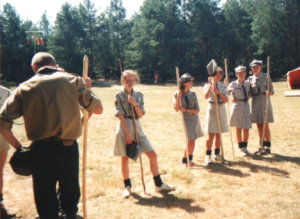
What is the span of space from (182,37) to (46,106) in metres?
46.5

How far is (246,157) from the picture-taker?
22.3ft

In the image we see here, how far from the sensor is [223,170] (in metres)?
6.00

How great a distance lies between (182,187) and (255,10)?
1977 inches

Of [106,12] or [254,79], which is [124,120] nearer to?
[254,79]

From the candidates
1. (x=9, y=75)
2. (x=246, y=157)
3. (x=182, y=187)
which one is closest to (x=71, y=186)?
(x=182, y=187)

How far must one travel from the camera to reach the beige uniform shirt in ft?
9.18

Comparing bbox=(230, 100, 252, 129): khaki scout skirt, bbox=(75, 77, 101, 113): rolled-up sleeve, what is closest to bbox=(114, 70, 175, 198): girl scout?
bbox=(75, 77, 101, 113): rolled-up sleeve

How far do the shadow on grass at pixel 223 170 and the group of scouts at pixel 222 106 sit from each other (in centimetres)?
17

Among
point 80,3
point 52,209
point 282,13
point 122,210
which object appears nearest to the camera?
point 52,209

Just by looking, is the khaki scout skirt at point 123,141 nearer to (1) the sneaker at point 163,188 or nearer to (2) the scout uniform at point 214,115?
(1) the sneaker at point 163,188

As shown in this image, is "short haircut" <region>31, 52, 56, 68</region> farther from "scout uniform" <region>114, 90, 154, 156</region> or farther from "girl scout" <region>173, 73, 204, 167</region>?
"girl scout" <region>173, 73, 204, 167</region>

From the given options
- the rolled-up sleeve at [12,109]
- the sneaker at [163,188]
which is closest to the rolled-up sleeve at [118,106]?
the sneaker at [163,188]

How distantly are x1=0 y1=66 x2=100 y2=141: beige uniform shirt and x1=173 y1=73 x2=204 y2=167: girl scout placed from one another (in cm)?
320

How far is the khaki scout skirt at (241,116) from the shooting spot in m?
6.70
